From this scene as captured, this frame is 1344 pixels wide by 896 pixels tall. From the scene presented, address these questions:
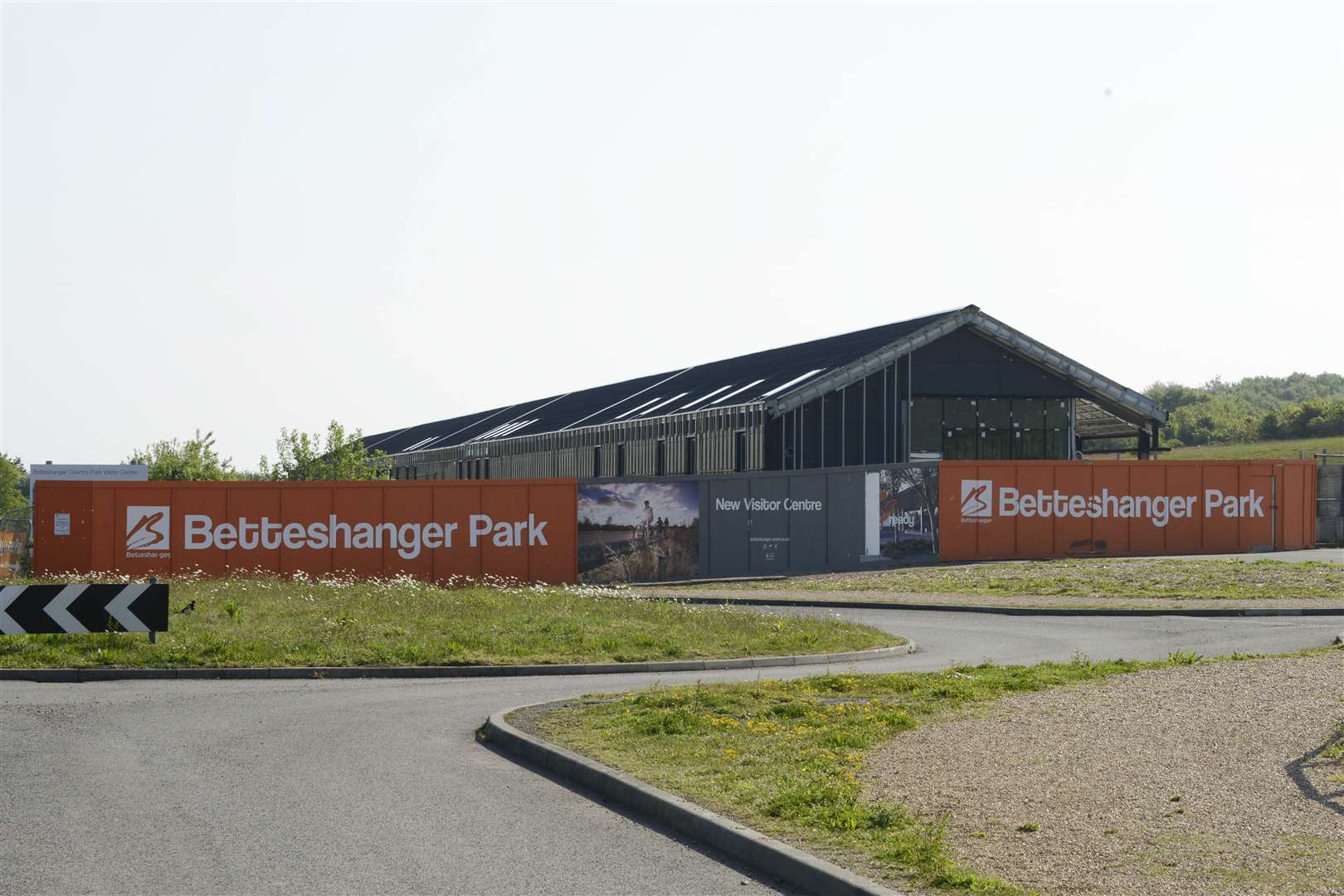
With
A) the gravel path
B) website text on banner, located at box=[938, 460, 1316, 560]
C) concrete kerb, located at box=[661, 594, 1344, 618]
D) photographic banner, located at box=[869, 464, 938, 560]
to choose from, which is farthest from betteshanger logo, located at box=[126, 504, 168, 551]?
the gravel path

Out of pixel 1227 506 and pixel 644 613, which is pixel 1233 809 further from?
pixel 1227 506

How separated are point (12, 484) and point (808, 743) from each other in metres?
120

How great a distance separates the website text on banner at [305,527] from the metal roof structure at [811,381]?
41.7 feet

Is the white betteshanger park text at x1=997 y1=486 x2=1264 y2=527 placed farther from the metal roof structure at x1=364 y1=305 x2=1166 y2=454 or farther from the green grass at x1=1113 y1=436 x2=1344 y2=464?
Answer: the green grass at x1=1113 y1=436 x2=1344 y2=464

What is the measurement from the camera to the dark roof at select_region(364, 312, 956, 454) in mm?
50719

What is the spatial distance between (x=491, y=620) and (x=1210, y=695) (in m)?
11.5

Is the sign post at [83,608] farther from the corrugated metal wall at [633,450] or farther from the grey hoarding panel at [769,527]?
the corrugated metal wall at [633,450]

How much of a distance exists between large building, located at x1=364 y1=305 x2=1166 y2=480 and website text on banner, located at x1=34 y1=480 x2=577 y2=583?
12.7 meters

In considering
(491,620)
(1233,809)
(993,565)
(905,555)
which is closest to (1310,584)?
(993,565)

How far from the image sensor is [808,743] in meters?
11.1

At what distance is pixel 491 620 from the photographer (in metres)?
21.4

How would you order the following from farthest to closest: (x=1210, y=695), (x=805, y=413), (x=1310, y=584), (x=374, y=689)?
1. (x=805, y=413)
2. (x=1310, y=584)
3. (x=374, y=689)
4. (x=1210, y=695)

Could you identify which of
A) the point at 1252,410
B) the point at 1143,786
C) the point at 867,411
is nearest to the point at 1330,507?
the point at 867,411

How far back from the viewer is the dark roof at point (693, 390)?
50.7m
